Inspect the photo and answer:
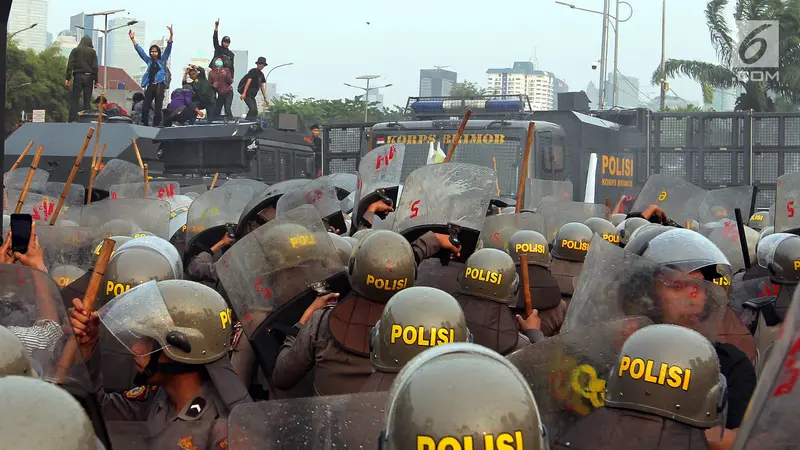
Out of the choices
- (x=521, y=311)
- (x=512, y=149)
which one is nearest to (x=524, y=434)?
(x=521, y=311)

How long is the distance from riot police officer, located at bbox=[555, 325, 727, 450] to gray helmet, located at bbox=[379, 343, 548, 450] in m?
1.05

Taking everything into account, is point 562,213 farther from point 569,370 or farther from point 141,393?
point 569,370

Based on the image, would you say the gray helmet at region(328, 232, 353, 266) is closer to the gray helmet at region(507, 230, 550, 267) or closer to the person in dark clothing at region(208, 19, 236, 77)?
the gray helmet at region(507, 230, 550, 267)

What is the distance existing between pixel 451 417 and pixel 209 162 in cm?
1570

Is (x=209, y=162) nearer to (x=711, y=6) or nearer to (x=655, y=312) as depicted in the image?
(x=655, y=312)

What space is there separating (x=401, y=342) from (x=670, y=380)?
0.91m

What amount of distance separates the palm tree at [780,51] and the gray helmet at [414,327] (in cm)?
2476

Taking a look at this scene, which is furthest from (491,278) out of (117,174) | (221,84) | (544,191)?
(221,84)

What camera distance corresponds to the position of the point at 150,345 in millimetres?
3807

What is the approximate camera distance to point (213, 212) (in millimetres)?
8141

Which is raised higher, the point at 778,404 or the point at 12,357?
the point at 778,404

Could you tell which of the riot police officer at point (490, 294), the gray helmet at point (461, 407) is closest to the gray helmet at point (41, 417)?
the gray helmet at point (461, 407)

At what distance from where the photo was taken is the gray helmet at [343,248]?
19.5 feet

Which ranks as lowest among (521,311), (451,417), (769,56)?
(521,311)
